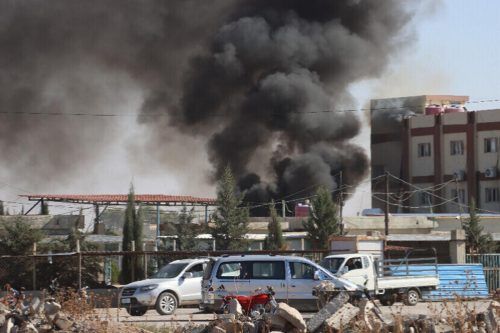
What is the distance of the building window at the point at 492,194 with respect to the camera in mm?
72062

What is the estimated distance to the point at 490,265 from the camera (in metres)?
37.7

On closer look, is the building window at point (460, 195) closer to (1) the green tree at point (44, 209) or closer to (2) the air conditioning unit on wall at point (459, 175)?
(2) the air conditioning unit on wall at point (459, 175)

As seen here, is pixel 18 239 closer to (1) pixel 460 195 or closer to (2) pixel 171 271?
(2) pixel 171 271

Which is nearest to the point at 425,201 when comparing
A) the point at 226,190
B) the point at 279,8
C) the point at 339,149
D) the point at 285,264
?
the point at 339,149

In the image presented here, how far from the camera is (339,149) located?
8294 cm

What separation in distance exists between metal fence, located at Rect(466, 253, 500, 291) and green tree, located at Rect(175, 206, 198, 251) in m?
13.3

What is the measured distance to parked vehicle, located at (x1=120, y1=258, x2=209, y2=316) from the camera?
2698cm

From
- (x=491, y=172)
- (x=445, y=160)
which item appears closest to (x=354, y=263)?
(x=491, y=172)

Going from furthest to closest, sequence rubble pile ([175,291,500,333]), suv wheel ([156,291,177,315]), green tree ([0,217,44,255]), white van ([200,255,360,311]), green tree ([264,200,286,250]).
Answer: green tree ([264,200,286,250]) < green tree ([0,217,44,255]) < suv wheel ([156,291,177,315]) < white van ([200,255,360,311]) < rubble pile ([175,291,500,333])

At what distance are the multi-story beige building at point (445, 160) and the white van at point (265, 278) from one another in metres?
45.9

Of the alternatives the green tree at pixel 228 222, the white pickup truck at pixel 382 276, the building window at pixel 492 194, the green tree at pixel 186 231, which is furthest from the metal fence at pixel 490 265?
the building window at pixel 492 194

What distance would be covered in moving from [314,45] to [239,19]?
6871 millimetres

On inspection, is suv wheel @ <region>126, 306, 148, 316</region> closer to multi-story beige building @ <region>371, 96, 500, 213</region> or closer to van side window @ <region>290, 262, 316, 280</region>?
van side window @ <region>290, 262, 316, 280</region>

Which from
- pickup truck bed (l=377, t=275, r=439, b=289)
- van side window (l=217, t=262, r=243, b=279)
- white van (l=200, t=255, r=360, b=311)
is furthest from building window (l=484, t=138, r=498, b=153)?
van side window (l=217, t=262, r=243, b=279)
